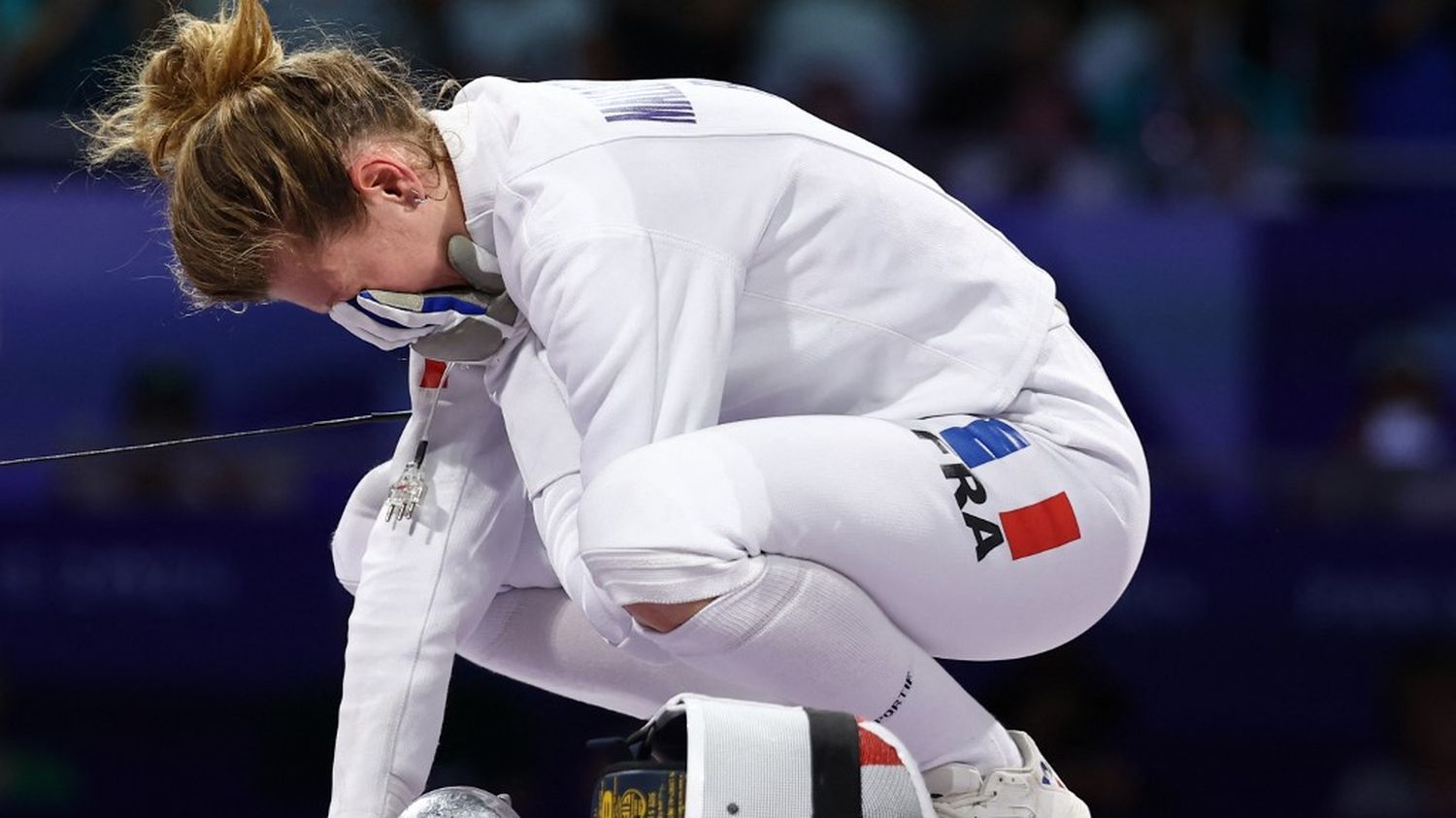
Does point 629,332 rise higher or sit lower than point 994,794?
higher

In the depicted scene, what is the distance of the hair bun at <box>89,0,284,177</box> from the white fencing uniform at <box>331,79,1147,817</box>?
0.62 ft

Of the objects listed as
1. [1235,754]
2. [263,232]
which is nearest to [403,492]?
[263,232]

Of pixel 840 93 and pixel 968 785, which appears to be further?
pixel 840 93

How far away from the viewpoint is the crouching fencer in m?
1.57

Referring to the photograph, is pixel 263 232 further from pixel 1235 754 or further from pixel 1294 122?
pixel 1294 122

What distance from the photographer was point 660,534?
151 cm

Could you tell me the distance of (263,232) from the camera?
1.68m

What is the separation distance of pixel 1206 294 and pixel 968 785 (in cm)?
189

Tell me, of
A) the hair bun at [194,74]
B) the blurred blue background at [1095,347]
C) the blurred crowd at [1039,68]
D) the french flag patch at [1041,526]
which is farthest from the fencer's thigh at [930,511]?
the blurred crowd at [1039,68]

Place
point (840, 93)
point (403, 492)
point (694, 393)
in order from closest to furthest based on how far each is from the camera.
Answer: point (694, 393)
point (403, 492)
point (840, 93)

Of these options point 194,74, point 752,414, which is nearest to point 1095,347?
point 752,414

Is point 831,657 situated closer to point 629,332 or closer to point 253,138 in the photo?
point 629,332

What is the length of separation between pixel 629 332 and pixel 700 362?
2.9 inches

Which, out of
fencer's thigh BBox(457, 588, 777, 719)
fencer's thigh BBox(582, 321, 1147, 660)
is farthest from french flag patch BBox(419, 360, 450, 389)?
fencer's thigh BBox(582, 321, 1147, 660)
